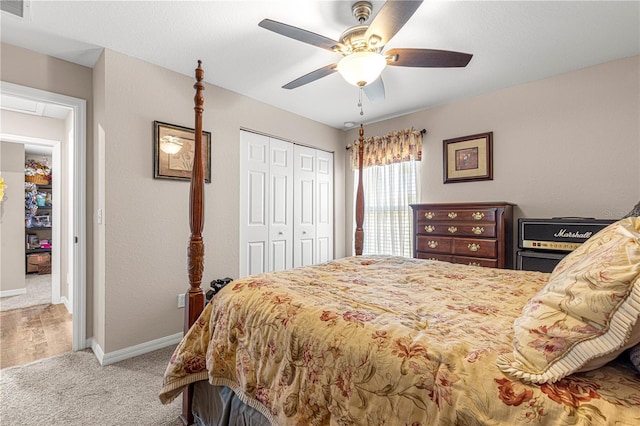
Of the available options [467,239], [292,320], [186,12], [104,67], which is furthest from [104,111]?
[467,239]

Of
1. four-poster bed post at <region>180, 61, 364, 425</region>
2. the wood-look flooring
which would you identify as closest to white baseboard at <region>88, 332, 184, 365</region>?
the wood-look flooring

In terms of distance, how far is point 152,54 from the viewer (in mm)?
2473

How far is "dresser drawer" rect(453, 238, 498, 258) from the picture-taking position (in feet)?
9.18

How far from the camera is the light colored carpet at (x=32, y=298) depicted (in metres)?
3.75

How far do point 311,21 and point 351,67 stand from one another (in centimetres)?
54

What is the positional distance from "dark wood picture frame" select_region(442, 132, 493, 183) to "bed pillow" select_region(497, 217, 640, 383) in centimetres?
275

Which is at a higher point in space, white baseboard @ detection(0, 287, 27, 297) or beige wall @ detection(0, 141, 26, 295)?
beige wall @ detection(0, 141, 26, 295)

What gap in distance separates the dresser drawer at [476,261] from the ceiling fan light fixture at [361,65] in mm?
2020

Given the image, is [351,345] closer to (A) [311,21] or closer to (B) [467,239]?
(A) [311,21]

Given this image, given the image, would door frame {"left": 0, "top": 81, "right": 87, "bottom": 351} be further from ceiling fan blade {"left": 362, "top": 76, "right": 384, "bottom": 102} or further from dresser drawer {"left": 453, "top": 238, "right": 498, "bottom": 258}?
dresser drawer {"left": 453, "top": 238, "right": 498, "bottom": 258}

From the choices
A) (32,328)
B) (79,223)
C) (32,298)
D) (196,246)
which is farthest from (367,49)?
(32,298)

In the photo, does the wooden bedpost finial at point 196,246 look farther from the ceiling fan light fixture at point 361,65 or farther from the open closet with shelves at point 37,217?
the open closet with shelves at point 37,217

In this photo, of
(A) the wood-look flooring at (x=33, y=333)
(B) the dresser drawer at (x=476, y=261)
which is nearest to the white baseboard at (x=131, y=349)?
(A) the wood-look flooring at (x=33, y=333)

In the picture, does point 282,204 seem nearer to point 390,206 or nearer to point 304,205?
point 304,205
